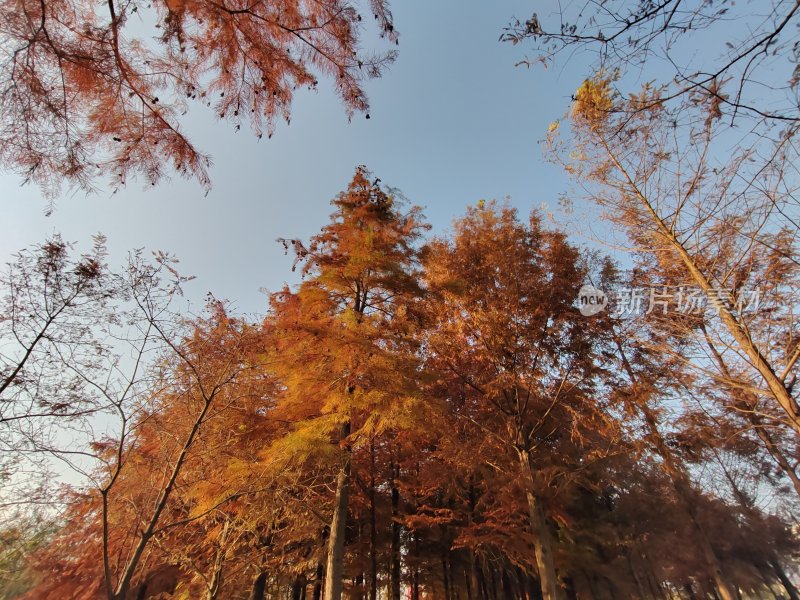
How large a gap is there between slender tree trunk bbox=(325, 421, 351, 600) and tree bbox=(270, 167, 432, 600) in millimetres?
15

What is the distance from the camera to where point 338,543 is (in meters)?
6.14

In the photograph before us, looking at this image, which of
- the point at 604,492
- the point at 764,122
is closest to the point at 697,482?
the point at 604,492

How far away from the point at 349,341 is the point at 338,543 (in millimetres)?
3599

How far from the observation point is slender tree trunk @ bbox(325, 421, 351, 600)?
5754mm

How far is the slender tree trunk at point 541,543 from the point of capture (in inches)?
235

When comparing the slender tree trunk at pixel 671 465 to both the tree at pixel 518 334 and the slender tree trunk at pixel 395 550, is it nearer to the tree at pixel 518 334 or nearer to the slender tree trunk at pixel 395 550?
the tree at pixel 518 334

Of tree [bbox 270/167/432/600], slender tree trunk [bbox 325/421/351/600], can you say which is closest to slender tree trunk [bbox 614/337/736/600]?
tree [bbox 270/167/432/600]

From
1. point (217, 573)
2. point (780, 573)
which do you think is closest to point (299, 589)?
point (217, 573)

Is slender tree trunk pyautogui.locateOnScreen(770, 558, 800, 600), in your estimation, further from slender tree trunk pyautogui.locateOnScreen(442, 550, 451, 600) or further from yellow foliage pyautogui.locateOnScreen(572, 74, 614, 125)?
yellow foliage pyautogui.locateOnScreen(572, 74, 614, 125)

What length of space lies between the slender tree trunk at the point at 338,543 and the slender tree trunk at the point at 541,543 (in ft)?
11.6

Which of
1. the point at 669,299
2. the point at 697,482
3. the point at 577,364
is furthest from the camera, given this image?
the point at 697,482

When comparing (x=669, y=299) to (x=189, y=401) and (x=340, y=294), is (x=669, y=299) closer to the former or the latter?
(x=340, y=294)

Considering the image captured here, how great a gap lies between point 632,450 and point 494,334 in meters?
3.39

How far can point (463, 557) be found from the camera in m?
13.5
